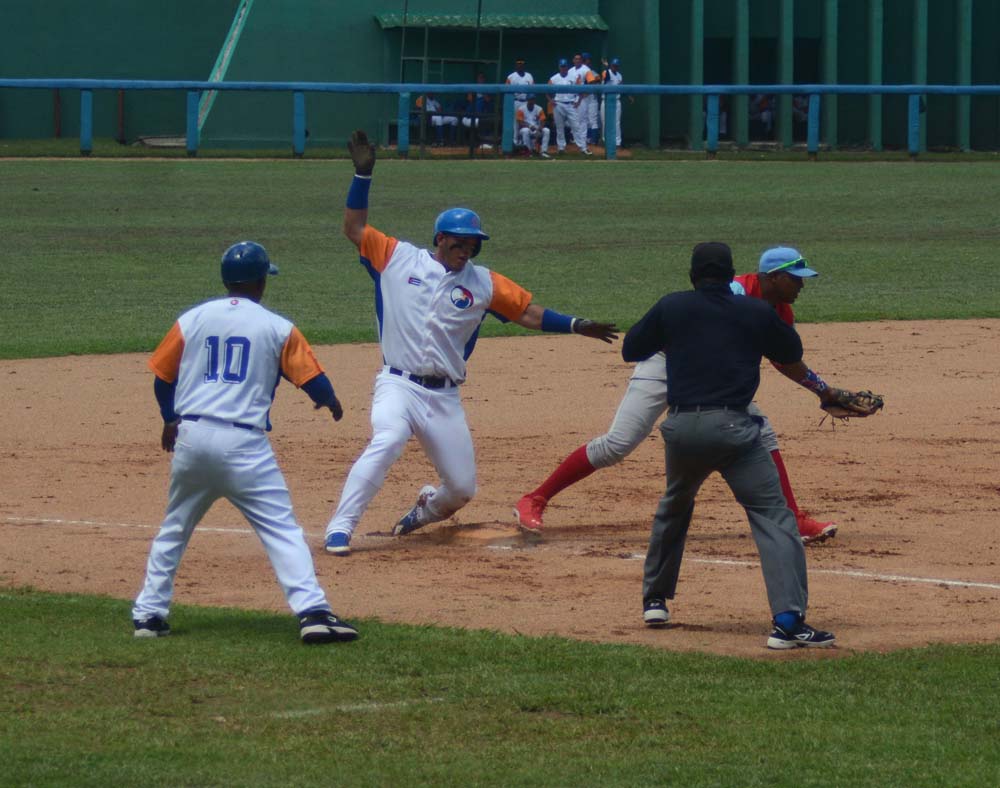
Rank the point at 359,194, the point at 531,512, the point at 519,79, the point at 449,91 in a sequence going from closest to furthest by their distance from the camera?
1. the point at 359,194
2. the point at 531,512
3. the point at 449,91
4. the point at 519,79

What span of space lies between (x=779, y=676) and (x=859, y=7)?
111 feet

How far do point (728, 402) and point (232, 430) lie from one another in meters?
1.88

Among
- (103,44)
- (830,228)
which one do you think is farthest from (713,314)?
(103,44)

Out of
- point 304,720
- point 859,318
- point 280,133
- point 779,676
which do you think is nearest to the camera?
point 304,720

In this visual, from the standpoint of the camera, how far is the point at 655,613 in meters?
6.72

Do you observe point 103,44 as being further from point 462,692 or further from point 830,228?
point 462,692

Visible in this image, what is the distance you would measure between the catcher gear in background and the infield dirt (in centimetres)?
80

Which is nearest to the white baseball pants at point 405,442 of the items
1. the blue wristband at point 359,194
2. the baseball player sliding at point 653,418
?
the baseball player sliding at point 653,418

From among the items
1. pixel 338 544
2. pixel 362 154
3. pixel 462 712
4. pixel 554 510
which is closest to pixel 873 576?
pixel 554 510

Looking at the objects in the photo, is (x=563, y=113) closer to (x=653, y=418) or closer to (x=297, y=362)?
(x=653, y=418)

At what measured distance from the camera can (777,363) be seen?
6.75 meters

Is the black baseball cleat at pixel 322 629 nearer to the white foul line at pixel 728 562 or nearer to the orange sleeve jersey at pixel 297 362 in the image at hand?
the orange sleeve jersey at pixel 297 362

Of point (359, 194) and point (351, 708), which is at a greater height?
point (359, 194)

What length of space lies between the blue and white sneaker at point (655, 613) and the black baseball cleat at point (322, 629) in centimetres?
122
